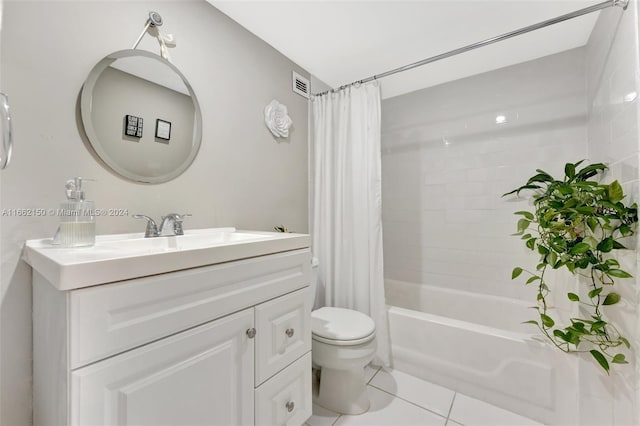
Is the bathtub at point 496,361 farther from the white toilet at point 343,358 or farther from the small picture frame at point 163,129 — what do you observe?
the small picture frame at point 163,129

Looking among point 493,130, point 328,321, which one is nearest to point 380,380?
point 328,321

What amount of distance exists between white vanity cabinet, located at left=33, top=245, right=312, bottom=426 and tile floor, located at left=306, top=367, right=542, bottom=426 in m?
0.42

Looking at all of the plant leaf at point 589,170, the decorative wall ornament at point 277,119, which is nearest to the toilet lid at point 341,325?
the decorative wall ornament at point 277,119

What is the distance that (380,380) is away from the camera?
68.5 inches

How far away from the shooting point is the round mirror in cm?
109

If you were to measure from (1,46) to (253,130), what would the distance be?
1.02 metres

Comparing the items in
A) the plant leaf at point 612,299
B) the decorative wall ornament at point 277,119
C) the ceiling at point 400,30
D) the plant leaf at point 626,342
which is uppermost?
the ceiling at point 400,30

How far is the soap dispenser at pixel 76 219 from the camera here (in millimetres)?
879

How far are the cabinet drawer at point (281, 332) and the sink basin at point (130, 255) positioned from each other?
0.21 metres

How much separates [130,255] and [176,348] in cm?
28

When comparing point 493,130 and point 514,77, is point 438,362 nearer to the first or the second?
point 493,130

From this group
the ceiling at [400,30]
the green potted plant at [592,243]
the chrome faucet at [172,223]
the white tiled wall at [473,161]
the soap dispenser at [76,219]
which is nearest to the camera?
the soap dispenser at [76,219]

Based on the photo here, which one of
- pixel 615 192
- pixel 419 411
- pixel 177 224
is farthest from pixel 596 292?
pixel 177 224

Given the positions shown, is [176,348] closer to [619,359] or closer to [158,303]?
[158,303]
